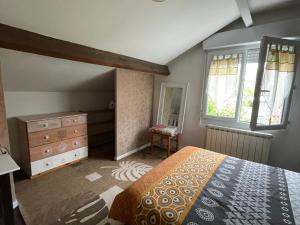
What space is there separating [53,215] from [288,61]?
348 cm

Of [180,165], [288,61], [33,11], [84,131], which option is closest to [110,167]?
[84,131]

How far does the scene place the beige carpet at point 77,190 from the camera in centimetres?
169

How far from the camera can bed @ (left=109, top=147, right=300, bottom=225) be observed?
106 centimetres

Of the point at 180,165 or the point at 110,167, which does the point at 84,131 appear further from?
the point at 180,165

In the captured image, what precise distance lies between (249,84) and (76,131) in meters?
3.09

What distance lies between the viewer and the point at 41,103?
2.80 metres

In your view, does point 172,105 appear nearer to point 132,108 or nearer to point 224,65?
point 132,108

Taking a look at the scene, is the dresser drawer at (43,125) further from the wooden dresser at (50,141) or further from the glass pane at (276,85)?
the glass pane at (276,85)

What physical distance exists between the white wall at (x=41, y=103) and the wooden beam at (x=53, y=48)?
130 centimetres

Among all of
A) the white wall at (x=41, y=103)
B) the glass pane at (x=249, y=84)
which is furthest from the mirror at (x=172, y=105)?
the white wall at (x=41, y=103)

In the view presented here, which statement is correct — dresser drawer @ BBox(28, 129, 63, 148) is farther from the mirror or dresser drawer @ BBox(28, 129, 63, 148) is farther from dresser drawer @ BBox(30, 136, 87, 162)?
the mirror

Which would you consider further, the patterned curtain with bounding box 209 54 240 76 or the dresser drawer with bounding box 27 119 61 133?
the patterned curtain with bounding box 209 54 240 76

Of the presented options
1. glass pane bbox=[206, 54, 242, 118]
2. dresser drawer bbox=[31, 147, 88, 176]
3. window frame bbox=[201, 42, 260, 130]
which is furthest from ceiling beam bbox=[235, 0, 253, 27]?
dresser drawer bbox=[31, 147, 88, 176]

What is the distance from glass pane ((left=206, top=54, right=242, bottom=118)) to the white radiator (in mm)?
347
